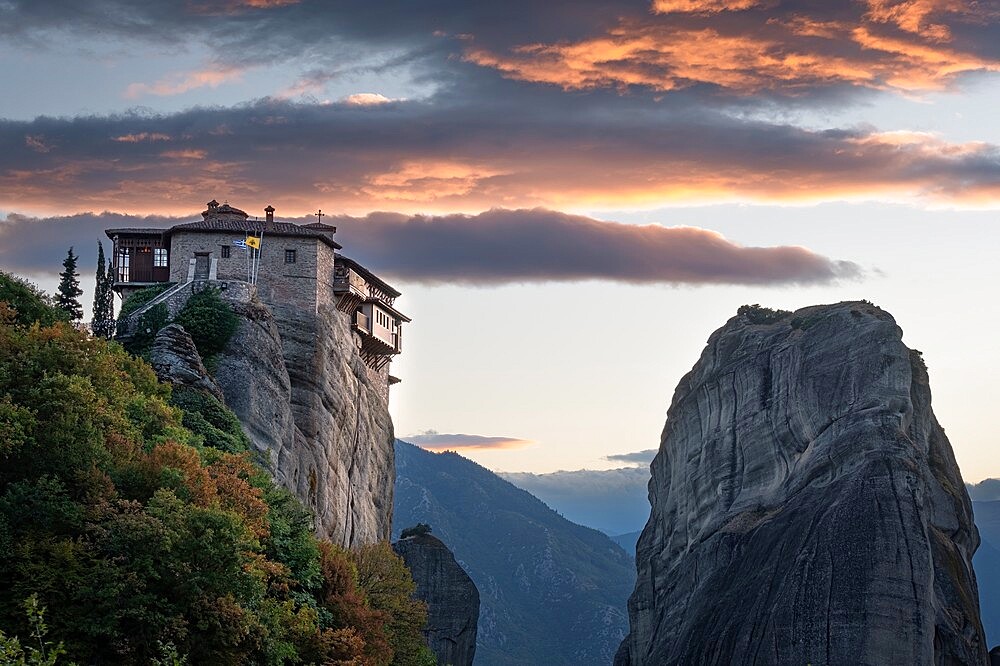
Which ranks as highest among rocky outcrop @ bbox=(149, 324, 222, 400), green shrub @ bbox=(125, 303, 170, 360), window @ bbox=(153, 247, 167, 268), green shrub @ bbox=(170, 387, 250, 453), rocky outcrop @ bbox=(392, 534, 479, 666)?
window @ bbox=(153, 247, 167, 268)

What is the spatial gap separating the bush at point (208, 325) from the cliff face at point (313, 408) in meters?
0.64

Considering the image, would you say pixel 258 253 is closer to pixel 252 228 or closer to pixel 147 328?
pixel 252 228

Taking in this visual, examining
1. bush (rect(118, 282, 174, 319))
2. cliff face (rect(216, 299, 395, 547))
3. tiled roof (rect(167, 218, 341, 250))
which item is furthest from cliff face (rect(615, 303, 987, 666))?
bush (rect(118, 282, 174, 319))

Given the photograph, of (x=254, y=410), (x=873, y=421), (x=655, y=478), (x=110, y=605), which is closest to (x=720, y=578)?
(x=873, y=421)

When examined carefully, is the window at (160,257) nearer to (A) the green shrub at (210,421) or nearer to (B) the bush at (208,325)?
(B) the bush at (208,325)

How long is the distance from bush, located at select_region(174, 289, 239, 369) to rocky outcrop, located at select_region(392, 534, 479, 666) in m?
51.8

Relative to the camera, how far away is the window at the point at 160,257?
96.8 metres

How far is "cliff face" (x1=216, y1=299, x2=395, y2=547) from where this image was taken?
284ft

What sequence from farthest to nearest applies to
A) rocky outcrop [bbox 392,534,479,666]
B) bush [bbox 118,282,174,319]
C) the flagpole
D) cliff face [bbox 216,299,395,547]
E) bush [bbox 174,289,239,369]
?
rocky outcrop [bbox 392,534,479,666]
the flagpole
bush [bbox 118,282,174,319]
bush [bbox 174,289,239,369]
cliff face [bbox 216,299,395,547]

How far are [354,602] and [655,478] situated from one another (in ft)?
284

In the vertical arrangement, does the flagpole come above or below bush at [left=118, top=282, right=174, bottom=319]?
above

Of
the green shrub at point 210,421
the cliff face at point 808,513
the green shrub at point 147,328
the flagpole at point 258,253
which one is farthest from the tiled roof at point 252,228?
the cliff face at point 808,513

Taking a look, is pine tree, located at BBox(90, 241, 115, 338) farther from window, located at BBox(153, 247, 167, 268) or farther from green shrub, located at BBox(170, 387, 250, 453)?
green shrub, located at BBox(170, 387, 250, 453)

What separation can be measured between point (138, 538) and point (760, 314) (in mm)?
103173
